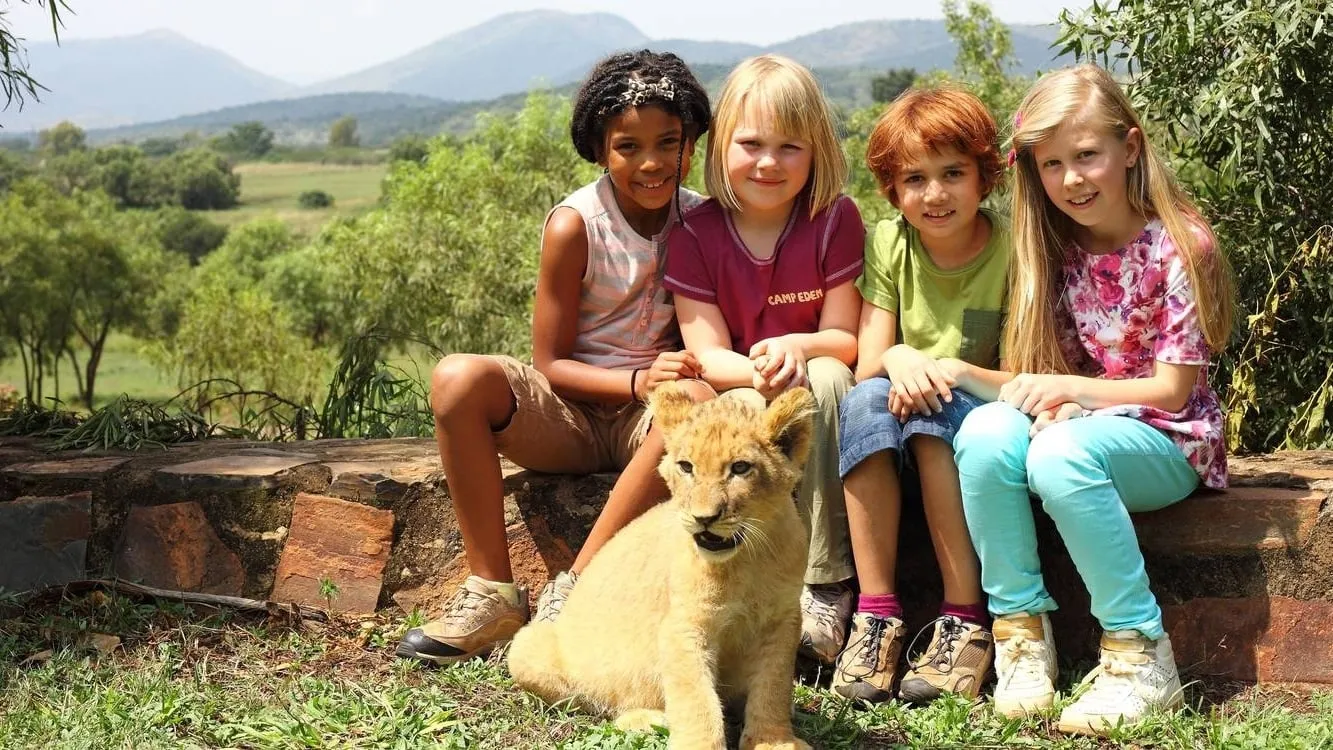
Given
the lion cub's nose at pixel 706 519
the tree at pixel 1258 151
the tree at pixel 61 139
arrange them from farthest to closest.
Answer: the tree at pixel 61 139 < the tree at pixel 1258 151 < the lion cub's nose at pixel 706 519

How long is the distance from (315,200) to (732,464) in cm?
10870

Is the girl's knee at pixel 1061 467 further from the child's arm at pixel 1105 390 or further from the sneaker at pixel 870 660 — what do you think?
the sneaker at pixel 870 660

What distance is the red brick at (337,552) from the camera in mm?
4594

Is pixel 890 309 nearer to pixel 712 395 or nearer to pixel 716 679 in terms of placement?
pixel 712 395

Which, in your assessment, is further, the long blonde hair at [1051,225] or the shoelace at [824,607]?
the shoelace at [824,607]

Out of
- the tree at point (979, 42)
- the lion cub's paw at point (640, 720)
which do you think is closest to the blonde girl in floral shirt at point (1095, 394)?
the lion cub's paw at point (640, 720)

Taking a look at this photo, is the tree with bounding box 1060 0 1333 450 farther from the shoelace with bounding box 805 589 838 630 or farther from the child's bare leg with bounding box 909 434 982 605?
the shoelace with bounding box 805 589 838 630

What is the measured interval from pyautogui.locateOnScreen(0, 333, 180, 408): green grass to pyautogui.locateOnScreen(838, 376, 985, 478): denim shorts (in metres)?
40.2

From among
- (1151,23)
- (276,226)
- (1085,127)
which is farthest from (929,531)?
(276,226)

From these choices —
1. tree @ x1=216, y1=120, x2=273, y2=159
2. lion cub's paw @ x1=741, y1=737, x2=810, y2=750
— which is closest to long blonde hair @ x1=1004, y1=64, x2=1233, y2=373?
lion cub's paw @ x1=741, y1=737, x2=810, y2=750

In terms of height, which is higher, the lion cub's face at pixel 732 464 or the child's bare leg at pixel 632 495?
the lion cub's face at pixel 732 464

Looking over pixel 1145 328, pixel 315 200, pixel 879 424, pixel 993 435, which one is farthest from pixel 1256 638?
pixel 315 200

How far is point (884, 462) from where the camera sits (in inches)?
153

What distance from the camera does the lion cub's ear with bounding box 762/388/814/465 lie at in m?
3.28
